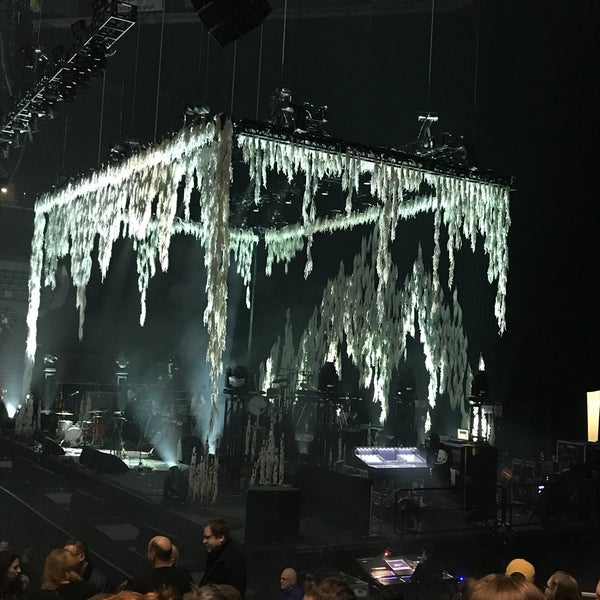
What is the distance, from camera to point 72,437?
506 inches

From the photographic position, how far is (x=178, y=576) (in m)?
3.27

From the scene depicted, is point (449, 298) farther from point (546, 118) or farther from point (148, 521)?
point (148, 521)

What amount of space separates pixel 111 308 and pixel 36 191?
316 centimetres

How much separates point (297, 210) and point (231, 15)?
9164 mm

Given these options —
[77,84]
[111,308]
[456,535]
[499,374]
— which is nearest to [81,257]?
[111,308]

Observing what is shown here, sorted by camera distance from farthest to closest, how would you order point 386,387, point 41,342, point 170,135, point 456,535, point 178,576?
point 41,342
point 386,387
point 170,135
point 456,535
point 178,576

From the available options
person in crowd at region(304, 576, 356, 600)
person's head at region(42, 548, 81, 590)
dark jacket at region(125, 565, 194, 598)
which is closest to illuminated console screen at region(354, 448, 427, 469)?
dark jacket at region(125, 565, 194, 598)

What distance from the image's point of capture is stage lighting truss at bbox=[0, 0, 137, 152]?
8148 mm

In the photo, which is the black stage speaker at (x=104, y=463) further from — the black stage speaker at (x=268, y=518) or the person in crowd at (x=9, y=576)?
the person in crowd at (x=9, y=576)

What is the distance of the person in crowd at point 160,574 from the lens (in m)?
3.20

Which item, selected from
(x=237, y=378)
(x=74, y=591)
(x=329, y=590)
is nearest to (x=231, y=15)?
(x=74, y=591)

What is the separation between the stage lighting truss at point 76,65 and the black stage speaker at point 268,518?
5.31 meters

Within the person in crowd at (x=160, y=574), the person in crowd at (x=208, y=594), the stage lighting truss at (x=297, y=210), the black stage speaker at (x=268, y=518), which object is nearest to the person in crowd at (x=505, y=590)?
the person in crowd at (x=208, y=594)

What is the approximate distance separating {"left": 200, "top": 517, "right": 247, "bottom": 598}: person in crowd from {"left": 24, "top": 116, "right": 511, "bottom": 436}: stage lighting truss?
150 inches
